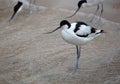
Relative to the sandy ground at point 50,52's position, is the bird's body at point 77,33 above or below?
above

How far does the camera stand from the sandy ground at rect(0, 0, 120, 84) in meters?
5.86

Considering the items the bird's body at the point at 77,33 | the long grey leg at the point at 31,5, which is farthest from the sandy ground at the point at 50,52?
the bird's body at the point at 77,33

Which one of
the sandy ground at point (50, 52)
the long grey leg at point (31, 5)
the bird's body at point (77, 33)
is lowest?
the long grey leg at point (31, 5)

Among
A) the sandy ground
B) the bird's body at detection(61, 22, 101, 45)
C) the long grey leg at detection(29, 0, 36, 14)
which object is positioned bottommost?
the long grey leg at detection(29, 0, 36, 14)

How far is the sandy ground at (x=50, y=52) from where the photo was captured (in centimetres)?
586

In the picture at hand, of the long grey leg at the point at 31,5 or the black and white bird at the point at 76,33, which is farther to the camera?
the long grey leg at the point at 31,5

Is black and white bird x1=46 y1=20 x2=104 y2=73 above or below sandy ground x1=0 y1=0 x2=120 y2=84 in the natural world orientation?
above

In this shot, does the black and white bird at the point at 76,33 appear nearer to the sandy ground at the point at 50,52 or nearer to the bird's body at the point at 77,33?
the bird's body at the point at 77,33

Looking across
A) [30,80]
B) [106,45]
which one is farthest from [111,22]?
[30,80]

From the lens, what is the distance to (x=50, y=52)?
22.5 ft

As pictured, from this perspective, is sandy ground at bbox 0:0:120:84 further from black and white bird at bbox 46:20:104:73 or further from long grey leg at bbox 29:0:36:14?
black and white bird at bbox 46:20:104:73

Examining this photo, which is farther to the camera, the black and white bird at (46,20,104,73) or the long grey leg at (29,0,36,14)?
the long grey leg at (29,0,36,14)

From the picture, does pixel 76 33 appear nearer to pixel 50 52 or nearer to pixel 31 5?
pixel 50 52

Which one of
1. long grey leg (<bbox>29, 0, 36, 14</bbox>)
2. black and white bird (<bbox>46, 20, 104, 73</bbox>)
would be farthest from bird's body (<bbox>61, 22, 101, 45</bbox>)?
long grey leg (<bbox>29, 0, 36, 14</bbox>)
